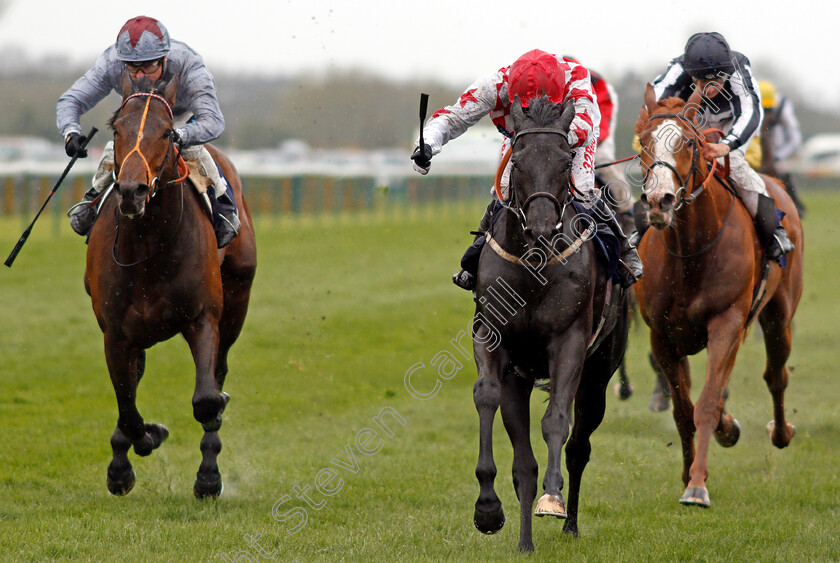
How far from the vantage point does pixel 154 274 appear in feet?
18.9

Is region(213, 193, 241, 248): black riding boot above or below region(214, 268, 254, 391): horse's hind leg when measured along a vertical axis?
above

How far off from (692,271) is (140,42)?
3430 millimetres

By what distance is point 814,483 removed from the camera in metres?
6.82

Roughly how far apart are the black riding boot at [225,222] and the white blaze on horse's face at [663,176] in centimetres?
247

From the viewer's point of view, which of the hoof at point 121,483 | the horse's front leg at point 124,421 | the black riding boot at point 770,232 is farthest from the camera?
the black riding boot at point 770,232

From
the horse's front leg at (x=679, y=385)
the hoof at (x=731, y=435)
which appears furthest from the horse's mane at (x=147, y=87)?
the hoof at (x=731, y=435)

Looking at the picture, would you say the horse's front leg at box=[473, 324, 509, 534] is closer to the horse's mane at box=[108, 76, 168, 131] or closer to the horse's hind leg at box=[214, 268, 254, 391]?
the horse's mane at box=[108, 76, 168, 131]

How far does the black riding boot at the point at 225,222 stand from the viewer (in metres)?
6.36

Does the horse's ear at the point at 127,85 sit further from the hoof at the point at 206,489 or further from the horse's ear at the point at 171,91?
the hoof at the point at 206,489

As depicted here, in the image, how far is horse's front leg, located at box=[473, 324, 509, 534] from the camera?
15.4 feet

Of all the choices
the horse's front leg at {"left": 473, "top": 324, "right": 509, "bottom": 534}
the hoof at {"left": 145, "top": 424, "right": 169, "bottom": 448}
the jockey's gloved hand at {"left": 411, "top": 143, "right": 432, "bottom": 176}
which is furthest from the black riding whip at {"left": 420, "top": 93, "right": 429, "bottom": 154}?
the hoof at {"left": 145, "top": 424, "right": 169, "bottom": 448}

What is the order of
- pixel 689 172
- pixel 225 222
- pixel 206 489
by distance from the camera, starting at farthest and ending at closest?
1. pixel 225 222
2. pixel 206 489
3. pixel 689 172

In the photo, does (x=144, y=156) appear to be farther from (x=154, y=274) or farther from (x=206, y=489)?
(x=206, y=489)

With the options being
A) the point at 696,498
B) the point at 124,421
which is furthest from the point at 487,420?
the point at 124,421
